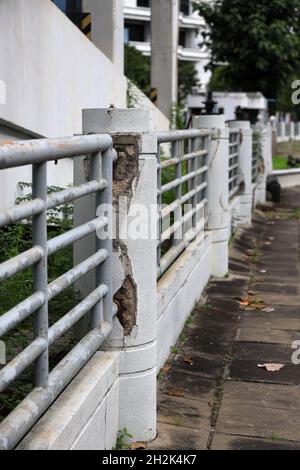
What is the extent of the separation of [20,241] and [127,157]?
97cm

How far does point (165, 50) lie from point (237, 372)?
35.1 ft

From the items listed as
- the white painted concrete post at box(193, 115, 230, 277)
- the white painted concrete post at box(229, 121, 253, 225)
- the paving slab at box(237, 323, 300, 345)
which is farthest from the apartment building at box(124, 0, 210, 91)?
the paving slab at box(237, 323, 300, 345)

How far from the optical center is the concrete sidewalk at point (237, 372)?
4.43 m

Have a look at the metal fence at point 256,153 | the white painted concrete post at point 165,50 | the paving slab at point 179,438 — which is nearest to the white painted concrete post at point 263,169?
the metal fence at point 256,153

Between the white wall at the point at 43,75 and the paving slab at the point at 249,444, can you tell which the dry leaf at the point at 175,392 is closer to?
the paving slab at the point at 249,444

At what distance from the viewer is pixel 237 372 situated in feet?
18.2

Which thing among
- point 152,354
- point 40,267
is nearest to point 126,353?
point 152,354

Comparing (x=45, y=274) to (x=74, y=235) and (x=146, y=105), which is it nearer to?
(x=74, y=235)

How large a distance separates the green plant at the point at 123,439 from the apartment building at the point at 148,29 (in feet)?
180

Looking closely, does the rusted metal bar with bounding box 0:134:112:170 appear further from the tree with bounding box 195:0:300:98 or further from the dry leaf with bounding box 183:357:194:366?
the tree with bounding box 195:0:300:98

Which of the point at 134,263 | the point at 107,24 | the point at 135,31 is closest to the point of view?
the point at 134,263

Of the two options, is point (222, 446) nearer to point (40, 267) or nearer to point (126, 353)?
point (126, 353)

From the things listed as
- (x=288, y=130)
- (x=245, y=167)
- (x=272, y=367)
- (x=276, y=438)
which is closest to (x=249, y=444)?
(x=276, y=438)

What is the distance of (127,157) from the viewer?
410 cm
